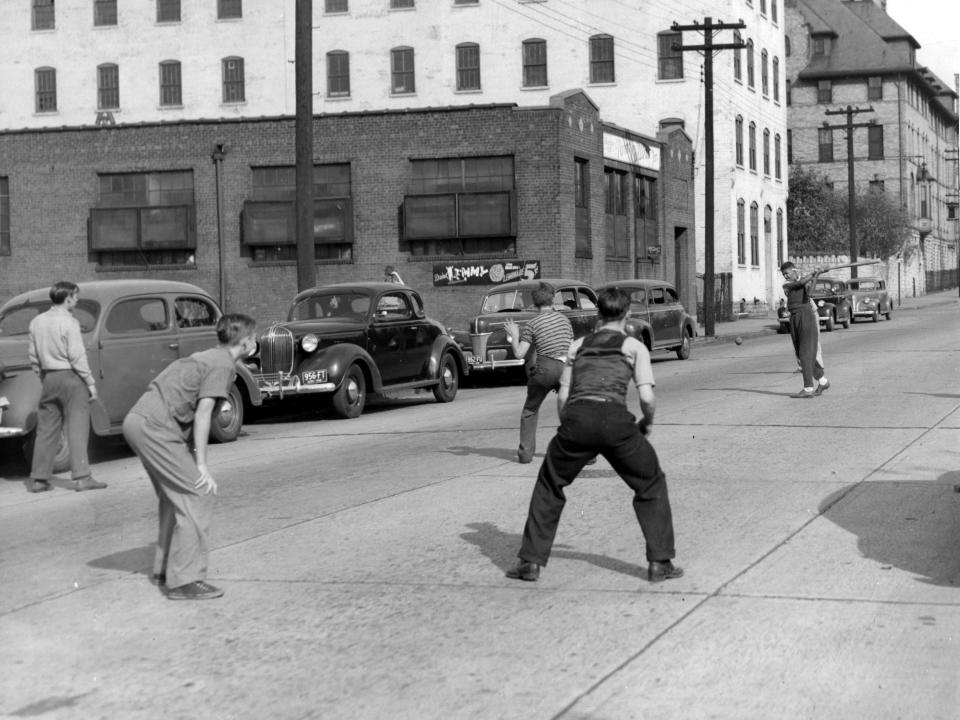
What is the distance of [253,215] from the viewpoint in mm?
38375

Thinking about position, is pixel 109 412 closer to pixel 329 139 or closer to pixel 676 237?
pixel 329 139

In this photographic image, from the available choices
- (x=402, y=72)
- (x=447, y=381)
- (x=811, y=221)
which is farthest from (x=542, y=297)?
(x=811, y=221)

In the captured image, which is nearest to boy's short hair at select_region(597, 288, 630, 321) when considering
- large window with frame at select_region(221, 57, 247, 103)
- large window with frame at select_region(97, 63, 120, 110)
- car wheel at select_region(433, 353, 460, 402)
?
car wheel at select_region(433, 353, 460, 402)

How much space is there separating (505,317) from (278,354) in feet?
22.1

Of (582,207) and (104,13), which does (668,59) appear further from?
(104,13)

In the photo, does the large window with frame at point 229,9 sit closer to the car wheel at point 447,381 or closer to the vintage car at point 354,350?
the vintage car at point 354,350

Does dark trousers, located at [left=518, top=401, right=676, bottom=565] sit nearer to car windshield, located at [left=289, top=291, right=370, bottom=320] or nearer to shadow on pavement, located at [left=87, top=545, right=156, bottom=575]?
shadow on pavement, located at [left=87, top=545, right=156, bottom=575]

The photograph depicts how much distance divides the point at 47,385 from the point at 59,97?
5081cm

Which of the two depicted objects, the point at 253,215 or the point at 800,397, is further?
the point at 253,215

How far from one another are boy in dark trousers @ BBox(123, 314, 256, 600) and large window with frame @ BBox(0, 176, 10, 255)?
112 ft

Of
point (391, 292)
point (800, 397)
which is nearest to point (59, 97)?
point (391, 292)

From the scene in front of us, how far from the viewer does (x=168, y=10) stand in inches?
2329

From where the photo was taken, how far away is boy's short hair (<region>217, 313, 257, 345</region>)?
299 inches

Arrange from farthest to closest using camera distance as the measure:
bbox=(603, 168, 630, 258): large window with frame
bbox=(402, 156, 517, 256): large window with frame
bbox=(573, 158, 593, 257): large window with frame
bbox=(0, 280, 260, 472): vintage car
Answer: bbox=(603, 168, 630, 258): large window with frame
bbox=(573, 158, 593, 257): large window with frame
bbox=(402, 156, 517, 256): large window with frame
bbox=(0, 280, 260, 472): vintage car
